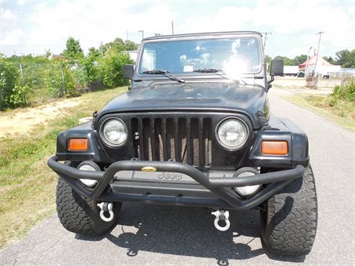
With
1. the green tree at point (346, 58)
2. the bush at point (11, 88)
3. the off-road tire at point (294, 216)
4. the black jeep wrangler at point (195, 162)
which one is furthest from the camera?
the green tree at point (346, 58)

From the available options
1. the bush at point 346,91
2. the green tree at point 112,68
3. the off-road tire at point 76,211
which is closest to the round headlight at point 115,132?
the off-road tire at point 76,211

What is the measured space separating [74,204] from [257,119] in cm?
181

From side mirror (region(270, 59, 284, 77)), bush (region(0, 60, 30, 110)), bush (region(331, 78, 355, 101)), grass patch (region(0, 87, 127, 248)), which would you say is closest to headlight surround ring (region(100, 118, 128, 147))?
grass patch (region(0, 87, 127, 248))

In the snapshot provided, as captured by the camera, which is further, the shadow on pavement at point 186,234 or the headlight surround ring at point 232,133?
the shadow on pavement at point 186,234

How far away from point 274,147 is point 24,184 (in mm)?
3838

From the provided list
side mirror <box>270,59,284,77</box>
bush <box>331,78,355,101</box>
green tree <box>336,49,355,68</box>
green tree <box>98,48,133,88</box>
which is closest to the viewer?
side mirror <box>270,59,284,77</box>

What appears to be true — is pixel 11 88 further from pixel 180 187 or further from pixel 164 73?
pixel 180 187

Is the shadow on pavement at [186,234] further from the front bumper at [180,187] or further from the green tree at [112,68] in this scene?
the green tree at [112,68]

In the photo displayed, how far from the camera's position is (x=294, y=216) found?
7.64ft

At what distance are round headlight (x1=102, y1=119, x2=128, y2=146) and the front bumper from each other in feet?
1.04

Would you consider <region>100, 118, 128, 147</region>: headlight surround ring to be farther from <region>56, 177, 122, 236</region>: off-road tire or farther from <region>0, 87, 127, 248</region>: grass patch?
<region>0, 87, 127, 248</region>: grass patch

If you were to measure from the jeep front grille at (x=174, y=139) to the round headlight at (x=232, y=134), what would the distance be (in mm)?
82

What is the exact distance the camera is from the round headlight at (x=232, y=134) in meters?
2.16

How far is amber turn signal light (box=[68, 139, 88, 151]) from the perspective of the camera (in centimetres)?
246
